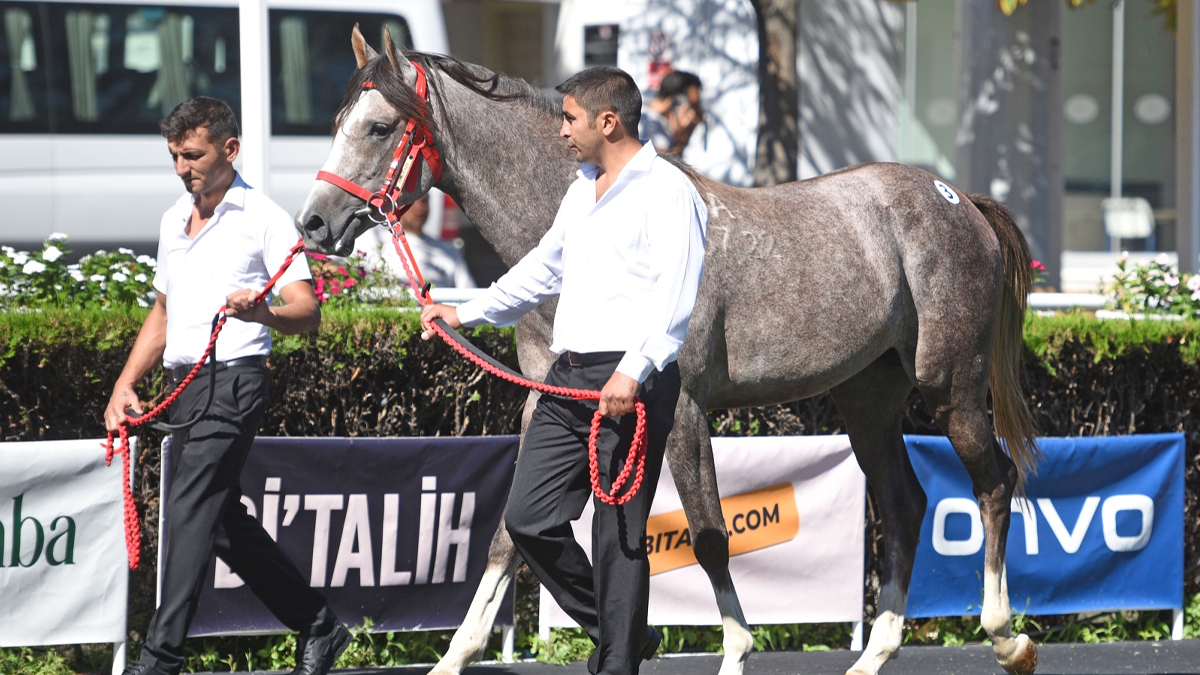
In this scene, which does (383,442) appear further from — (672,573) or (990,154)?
(990,154)

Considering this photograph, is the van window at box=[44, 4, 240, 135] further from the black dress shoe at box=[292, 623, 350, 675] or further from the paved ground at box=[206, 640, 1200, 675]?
the black dress shoe at box=[292, 623, 350, 675]

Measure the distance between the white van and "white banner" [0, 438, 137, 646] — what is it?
5934 millimetres

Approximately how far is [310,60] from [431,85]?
23.9ft

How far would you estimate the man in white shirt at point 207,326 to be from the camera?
4051 millimetres

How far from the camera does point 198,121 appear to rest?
4051 millimetres

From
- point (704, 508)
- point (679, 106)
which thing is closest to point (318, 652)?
point (704, 508)

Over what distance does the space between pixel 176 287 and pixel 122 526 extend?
47.8 inches

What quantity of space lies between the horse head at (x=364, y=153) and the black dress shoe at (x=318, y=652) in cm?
131

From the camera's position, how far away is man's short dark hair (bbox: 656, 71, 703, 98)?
24.8 ft

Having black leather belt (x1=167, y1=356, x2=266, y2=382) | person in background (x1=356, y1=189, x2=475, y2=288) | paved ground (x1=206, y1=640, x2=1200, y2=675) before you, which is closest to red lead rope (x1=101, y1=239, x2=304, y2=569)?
black leather belt (x1=167, y1=356, x2=266, y2=382)

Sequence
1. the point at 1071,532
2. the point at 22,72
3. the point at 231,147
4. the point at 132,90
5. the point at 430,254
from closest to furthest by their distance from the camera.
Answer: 1. the point at 231,147
2. the point at 1071,532
3. the point at 430,254
4. the point at 22,72
5. the point at 132,90

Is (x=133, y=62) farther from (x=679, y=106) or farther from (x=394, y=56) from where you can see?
(x=394, y=56)

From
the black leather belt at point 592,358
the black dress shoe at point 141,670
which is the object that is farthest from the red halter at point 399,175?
the black dress shoe at point 141,670

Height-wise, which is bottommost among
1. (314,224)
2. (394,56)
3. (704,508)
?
(704,508)
